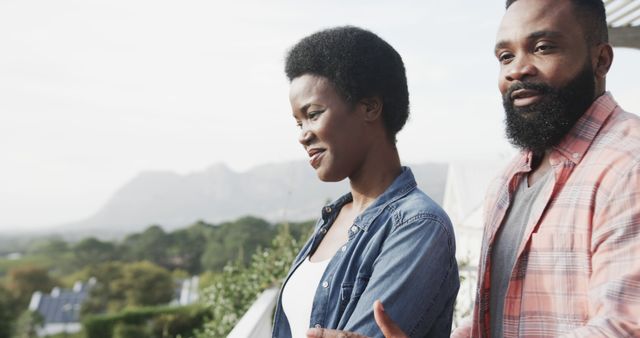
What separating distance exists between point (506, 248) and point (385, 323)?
475 millimetres

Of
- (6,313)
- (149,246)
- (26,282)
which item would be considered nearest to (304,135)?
(6,313)

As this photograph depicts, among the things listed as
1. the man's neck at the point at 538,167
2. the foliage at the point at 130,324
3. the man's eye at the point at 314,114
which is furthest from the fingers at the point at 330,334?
the foliage at the point at 130,324

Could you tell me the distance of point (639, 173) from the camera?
1149 millimetres

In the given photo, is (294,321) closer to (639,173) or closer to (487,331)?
(487,331)

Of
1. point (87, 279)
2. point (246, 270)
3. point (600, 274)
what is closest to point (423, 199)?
point (600, 274)

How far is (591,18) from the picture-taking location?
4.45 ft

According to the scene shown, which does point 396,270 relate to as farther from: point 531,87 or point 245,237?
point 245,237

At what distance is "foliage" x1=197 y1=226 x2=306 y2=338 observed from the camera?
15.8 ft

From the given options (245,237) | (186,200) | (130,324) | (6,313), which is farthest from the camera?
(186,200)

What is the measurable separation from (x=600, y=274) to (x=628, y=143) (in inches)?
11.2

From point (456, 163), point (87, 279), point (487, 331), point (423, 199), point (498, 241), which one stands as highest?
point (423, 199)

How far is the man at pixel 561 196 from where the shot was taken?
1.13 meters

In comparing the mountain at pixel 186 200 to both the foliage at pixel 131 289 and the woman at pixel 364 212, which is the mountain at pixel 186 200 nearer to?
the foliage at pixel 131 289

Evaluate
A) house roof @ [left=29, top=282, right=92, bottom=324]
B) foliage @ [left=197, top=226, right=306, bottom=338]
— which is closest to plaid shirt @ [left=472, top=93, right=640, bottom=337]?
foliage @ [left=197, top=226, right=306, bottom=338]
